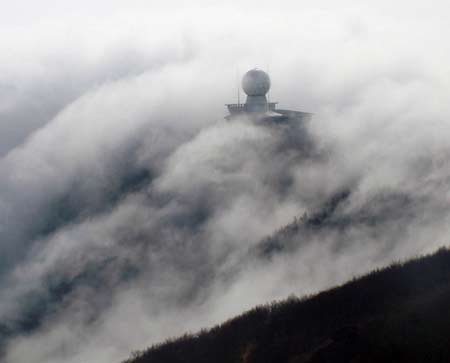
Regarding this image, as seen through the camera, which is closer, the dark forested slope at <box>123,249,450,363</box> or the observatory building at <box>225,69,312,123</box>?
the dark forested slope at <box>123,249,450,363</box>

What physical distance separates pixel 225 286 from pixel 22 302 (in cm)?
6404

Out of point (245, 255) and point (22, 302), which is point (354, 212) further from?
point (22, 302)

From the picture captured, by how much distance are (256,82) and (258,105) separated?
269 inches

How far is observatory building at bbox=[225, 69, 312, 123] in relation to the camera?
463 feet

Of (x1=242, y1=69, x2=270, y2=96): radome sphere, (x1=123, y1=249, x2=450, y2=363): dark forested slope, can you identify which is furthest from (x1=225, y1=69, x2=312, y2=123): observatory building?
(x1=123, y1=249, x2=450, y2=363): dark forested slope

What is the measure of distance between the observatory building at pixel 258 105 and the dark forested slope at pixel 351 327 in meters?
67.9

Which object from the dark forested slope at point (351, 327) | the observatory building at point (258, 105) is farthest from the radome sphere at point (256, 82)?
the dark forested slope at point (351, 327)

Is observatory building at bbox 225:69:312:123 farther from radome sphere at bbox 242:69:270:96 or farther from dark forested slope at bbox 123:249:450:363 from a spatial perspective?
dark forested slope at bbox 123:249:450:363

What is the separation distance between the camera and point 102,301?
161625mm

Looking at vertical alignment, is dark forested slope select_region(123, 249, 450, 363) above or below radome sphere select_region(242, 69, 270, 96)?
below

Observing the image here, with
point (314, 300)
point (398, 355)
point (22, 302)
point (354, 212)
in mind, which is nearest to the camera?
point (398, 355)

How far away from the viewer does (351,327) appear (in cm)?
5906

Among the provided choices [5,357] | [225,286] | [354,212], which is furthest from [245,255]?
[5,357]

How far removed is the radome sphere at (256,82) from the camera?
461 feet
